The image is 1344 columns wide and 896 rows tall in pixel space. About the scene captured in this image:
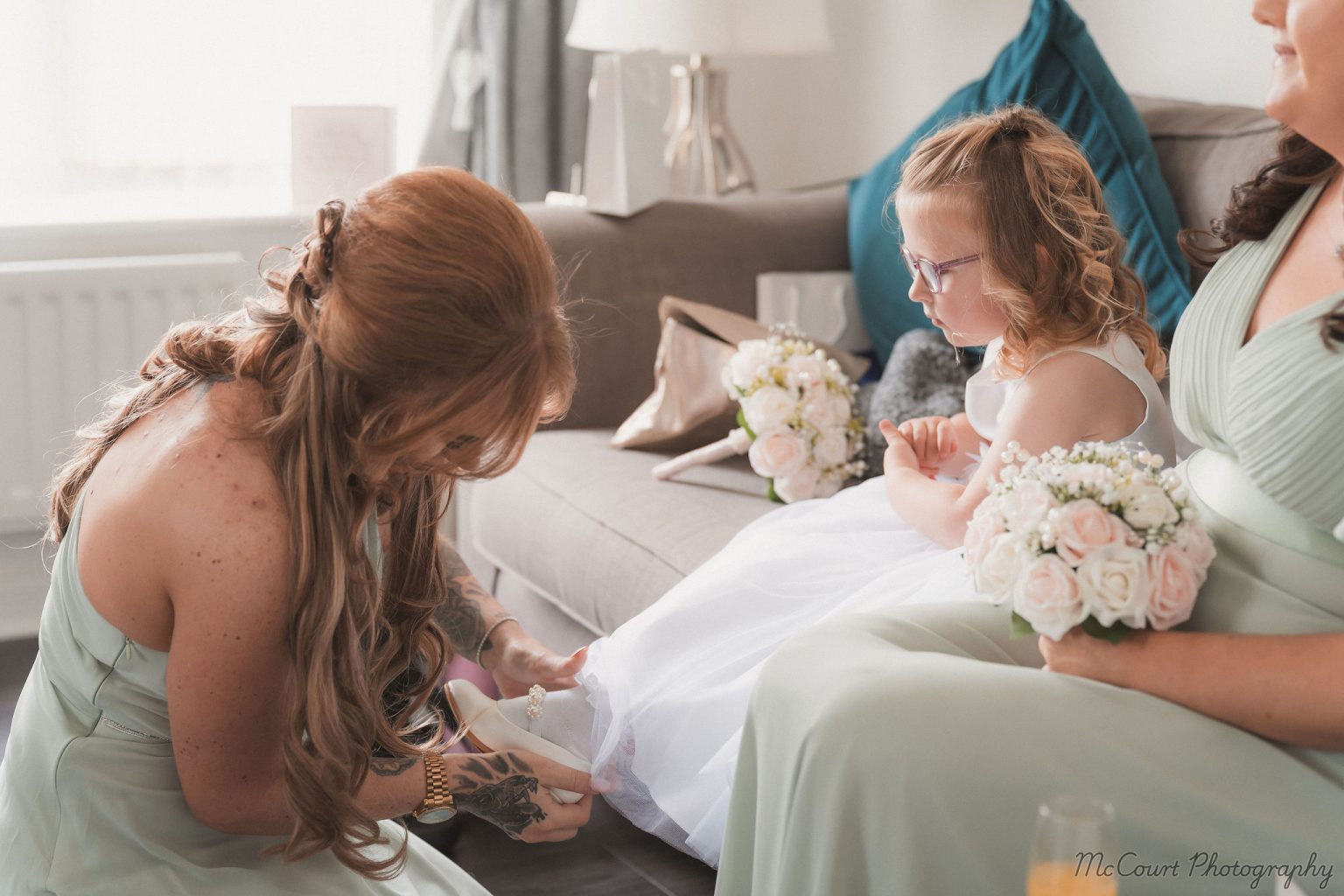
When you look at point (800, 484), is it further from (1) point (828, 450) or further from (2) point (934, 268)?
(2) point (934, 268)

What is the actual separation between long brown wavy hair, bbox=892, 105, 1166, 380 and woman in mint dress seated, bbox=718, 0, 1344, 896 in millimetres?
478

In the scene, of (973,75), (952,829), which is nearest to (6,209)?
(973,75)

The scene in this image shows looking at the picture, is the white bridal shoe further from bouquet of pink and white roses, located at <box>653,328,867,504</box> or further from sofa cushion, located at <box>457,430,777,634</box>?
bouquet of pink and white roses, located at <box>653,328,867,504</box>

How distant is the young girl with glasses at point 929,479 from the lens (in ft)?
5.86

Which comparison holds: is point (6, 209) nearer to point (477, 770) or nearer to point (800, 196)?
point (800, 196)

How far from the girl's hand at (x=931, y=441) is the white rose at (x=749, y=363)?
0.46 metres

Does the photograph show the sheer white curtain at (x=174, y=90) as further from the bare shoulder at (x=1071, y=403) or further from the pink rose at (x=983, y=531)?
the pink rose at (x=983, y=531)

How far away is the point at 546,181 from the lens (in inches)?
153

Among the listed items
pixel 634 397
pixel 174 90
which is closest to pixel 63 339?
pixel 174 90

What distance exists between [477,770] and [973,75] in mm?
2608

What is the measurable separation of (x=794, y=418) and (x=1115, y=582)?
1237mm

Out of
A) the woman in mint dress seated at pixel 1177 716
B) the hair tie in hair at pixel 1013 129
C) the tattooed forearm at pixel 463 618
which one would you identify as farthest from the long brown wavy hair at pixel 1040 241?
the tattooed forearm at pixel 463 618

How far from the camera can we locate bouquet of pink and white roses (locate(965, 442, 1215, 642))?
1.25 m

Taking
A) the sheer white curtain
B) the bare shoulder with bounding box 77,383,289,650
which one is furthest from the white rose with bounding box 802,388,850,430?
the sheer white curtain
